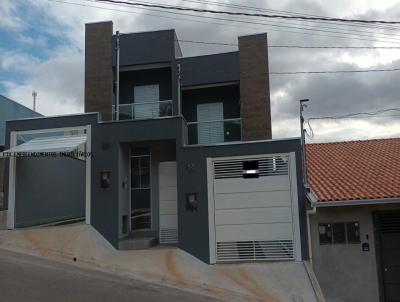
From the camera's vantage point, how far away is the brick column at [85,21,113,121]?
19.3m

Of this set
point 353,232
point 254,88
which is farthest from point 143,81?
point 353,232

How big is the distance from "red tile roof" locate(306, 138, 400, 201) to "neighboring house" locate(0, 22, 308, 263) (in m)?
1.32

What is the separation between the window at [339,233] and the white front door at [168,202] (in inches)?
212

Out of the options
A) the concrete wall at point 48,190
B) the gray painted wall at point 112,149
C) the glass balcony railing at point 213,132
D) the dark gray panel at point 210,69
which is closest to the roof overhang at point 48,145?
the gray painted wall at point 112,149

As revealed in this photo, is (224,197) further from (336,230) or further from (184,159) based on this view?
(336,230)

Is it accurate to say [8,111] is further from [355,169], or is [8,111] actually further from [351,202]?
[351,202]

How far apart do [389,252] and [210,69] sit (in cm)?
973

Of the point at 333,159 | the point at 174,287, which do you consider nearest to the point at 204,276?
the point at 174,287

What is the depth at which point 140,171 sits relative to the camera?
18375mm

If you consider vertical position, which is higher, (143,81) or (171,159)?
(143,81)

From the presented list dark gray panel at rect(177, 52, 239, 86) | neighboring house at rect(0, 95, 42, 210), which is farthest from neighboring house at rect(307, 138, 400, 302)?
neighboring house at rect(0, 95, 42, 210)

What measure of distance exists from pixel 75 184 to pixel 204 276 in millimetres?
10347

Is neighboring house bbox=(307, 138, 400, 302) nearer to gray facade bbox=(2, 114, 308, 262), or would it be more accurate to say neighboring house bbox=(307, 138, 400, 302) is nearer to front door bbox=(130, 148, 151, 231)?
gray facade bbox=(2, 114, 308, 262)

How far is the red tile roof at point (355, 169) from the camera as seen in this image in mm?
14758
